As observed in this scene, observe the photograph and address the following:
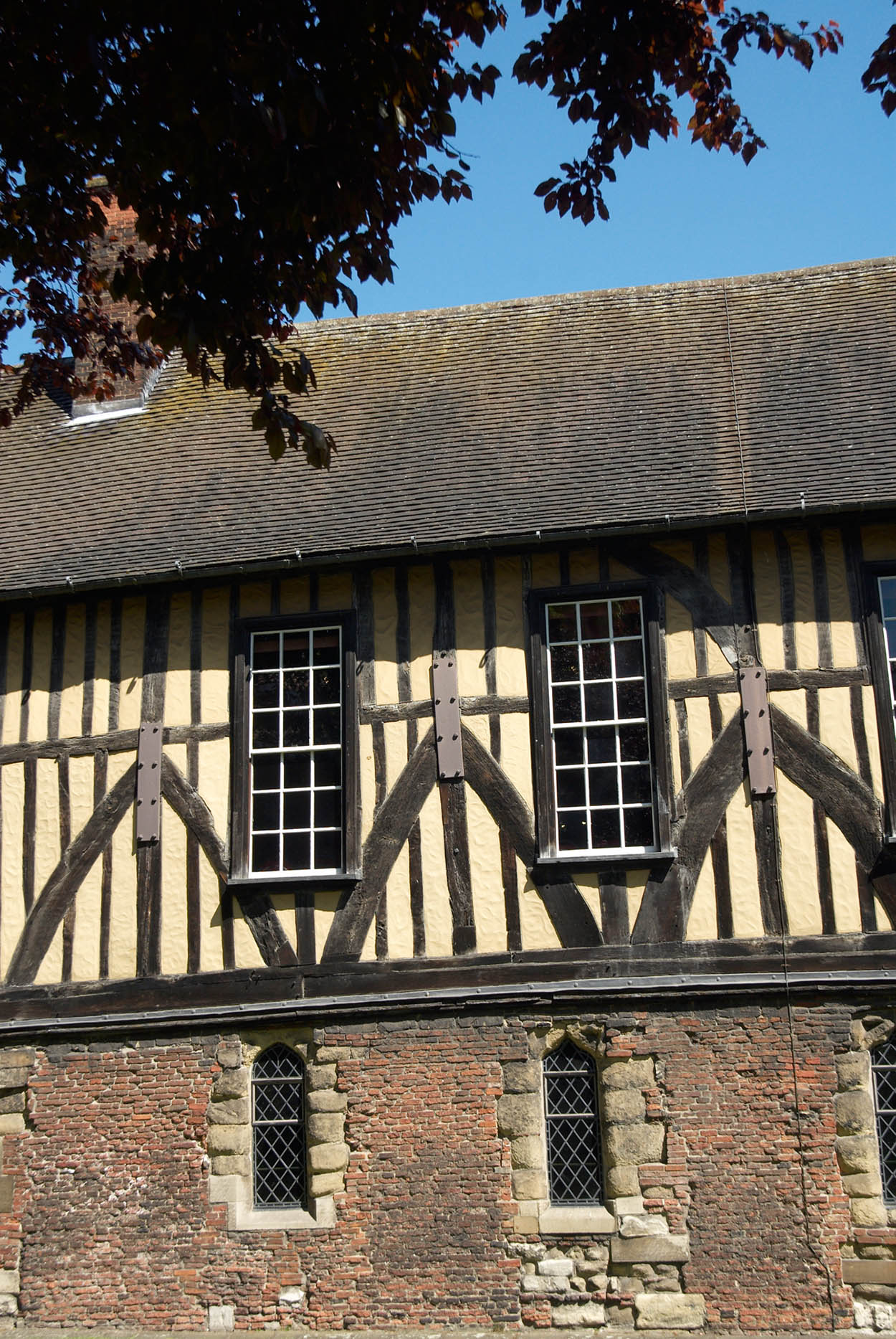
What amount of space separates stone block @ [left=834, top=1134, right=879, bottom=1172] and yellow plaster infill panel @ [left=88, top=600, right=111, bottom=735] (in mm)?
6270

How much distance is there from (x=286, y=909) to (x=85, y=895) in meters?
1.66

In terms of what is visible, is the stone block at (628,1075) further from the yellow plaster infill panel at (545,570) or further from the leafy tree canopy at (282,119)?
the leafy tree canopy at (282,119)

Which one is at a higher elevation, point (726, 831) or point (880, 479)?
point (880, 479)

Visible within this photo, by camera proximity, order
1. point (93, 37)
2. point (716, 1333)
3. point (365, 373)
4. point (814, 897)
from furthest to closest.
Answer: point (365, 373), point (814, 897), point (716, 1333), point (93, 37)

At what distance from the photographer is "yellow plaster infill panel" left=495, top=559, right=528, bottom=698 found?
972 cm

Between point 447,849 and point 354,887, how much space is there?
76cm

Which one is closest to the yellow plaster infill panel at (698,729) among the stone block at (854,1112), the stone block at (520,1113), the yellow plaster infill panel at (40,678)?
the stone block at (854,1112)

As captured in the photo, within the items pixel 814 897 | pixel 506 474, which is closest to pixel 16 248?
pixel 506 474

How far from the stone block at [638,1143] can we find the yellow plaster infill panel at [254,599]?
4754 mm

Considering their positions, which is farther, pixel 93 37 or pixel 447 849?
pixel 447 849

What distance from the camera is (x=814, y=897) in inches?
354

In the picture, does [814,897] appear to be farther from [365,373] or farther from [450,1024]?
[365,373]

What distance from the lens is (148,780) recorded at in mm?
10016

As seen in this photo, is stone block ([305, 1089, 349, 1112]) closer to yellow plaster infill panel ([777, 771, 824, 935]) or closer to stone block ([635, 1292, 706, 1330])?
stone block ([635, 1292, 706, 1330])
